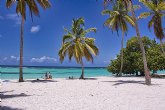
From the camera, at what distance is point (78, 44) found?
122ft

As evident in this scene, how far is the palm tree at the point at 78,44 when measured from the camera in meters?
37.5

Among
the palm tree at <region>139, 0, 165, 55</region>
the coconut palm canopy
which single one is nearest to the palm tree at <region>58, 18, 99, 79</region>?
the coconut palm canopy

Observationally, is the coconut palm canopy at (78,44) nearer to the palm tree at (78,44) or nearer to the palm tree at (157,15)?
the palm tree at (78,44)

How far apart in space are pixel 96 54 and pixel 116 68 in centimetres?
1353

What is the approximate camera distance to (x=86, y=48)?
3797cm

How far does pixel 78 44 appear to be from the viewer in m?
37.2

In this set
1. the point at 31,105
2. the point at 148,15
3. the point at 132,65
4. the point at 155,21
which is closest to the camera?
the point at 31,105

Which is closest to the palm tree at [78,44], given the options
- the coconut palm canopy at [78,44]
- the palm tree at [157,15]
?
the coconut palm canopy at [78,44]

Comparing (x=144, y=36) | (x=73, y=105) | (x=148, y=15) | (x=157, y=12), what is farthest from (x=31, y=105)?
(x=144, y=36)

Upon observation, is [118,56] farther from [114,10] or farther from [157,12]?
[157,12]

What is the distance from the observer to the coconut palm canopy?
3753cm

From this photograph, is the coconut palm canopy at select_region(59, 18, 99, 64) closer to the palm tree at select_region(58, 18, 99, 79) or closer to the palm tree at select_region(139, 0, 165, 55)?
the palm tree at select_region(58, 18, 99, 79)

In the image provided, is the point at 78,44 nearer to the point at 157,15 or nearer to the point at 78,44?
the point at 78,44

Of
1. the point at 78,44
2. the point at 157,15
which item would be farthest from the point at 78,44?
the point at 157,15
